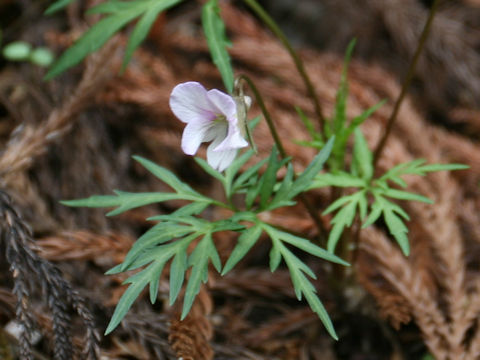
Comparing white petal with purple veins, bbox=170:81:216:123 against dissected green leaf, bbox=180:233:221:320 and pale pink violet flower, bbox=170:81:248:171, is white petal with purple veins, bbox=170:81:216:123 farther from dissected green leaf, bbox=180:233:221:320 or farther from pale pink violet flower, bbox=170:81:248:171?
dissected green leaf, bbox=180:233:221:320

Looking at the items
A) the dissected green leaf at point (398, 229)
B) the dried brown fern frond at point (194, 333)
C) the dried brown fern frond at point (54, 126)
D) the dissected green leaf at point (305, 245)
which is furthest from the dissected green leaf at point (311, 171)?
the dried brown fern frond at point (54, 126)

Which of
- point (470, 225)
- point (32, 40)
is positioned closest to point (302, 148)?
point (470, 225)

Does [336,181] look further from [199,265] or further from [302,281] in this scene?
[199,265]

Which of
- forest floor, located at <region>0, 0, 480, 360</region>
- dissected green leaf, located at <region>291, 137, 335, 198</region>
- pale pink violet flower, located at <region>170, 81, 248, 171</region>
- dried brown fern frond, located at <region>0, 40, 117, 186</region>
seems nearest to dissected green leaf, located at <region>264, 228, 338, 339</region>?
dissected green leaf, located at <region>291, 137, 335, 198</region>

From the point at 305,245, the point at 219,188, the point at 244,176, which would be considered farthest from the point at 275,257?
the point at 219,188

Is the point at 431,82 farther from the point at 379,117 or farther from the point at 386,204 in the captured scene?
the point at 386,204

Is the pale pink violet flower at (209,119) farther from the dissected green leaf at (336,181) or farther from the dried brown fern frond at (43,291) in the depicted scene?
the dried brown fern frond at (43,291)
